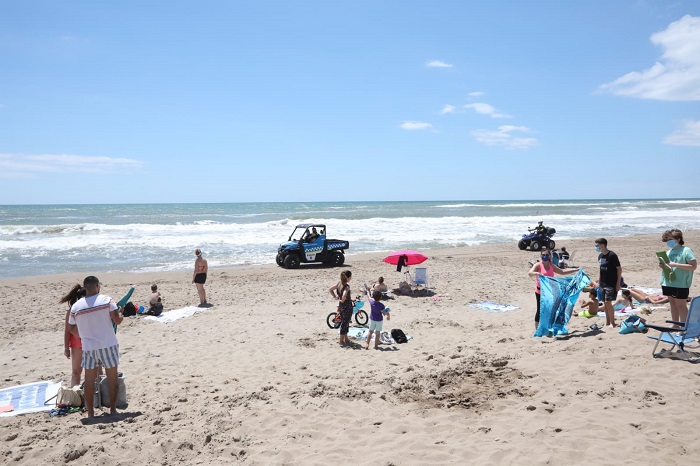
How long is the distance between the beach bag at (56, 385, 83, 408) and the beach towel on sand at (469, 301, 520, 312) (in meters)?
8.01

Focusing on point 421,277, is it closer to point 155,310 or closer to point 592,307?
point 592,307

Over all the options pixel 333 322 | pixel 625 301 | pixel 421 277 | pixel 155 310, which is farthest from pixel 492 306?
pixel 155 310

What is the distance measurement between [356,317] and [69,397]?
17.1 feet

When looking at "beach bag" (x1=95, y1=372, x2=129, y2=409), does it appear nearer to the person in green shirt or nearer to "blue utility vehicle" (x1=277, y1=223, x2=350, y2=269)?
the person in green shirt

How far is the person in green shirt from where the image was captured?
6572mm

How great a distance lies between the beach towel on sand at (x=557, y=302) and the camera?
7430 millimetres

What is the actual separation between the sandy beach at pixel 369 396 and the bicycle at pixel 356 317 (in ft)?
0.77

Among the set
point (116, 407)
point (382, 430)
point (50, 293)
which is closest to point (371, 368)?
point (382, 430)

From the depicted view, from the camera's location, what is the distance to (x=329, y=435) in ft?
16.1

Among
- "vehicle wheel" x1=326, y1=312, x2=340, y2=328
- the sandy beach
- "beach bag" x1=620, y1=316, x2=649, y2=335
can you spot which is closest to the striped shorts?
the sandy beach

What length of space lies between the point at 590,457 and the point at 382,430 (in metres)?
1.88

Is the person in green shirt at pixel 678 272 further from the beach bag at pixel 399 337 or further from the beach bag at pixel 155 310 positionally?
the beach bag at pixel 155 310

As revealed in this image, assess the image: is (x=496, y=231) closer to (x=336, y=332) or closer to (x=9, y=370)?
(x=336, y=332)

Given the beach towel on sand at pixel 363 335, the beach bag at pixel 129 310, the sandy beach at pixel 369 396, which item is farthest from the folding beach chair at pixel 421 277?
the beach bag at pixel 129 310
